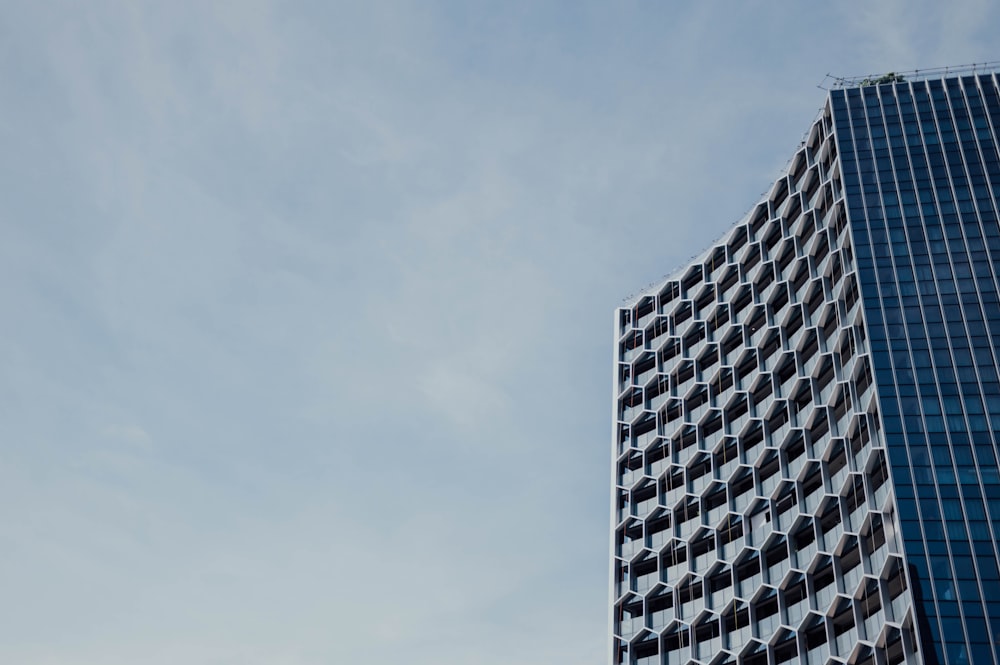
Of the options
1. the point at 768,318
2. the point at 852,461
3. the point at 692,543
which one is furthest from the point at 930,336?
the point at 692,543

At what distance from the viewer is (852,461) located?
267 feet

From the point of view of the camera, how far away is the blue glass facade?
2734 inches

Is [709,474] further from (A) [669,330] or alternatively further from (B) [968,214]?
(B) [968,214]

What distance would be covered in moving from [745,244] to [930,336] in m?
31.3

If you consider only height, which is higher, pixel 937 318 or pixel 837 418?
pixel 937 318

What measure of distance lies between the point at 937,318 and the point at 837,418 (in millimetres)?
10430

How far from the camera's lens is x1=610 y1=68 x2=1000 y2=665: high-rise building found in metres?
73.2

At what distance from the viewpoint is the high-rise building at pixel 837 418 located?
73.2m

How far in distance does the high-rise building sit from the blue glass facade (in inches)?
5.5

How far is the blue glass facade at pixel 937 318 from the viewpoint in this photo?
69438mm

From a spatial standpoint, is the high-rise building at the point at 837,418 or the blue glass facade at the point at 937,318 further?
the high-rise building at the point at 837,418

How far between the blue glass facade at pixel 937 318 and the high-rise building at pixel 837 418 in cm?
14

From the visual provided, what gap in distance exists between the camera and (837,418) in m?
86.1

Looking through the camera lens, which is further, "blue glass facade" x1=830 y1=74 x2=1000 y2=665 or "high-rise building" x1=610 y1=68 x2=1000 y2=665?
"high-rise building" x1=610 y1=68 x2=1000 y2=665
